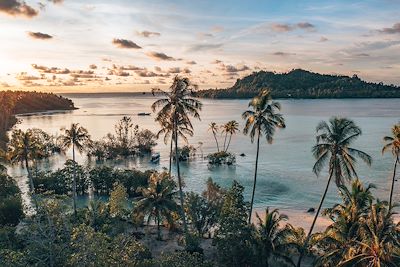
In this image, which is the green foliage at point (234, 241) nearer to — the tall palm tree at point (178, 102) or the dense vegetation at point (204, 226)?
the dense vegetation at point (204, 226)

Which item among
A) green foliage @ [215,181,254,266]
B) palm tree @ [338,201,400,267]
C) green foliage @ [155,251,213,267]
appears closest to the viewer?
palm tree @ [338,201,400,267]

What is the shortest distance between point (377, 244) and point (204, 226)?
2815 centimetres

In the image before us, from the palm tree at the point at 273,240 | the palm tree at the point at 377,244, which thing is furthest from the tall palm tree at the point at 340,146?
the palm tree at the point at 377,244

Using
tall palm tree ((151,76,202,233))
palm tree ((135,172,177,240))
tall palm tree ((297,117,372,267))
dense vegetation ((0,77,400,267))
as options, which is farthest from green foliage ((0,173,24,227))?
tall palm tree ((297,117,372,267))

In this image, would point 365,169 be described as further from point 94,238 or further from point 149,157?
A: point 94,238

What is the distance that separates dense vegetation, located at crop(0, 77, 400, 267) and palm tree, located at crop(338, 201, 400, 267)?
0.22 ft

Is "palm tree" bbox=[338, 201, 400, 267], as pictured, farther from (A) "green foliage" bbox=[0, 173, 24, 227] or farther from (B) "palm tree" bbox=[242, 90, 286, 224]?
(A) "green foliage" bbox=[0, 173, 24, 227]

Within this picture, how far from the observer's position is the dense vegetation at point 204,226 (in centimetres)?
2786

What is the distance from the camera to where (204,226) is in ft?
164

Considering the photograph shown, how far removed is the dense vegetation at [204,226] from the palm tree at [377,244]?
66 mm

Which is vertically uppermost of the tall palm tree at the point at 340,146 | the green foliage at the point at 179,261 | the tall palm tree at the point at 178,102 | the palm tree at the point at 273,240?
the tall palm tree at the point at 178,102

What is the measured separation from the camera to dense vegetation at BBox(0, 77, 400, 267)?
2786 centimetres

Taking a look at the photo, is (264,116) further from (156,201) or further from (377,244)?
(377,244)

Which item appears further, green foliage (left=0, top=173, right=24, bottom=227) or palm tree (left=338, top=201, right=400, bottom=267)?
green foliage (left=0, top=173, right=24, bottom=227)
